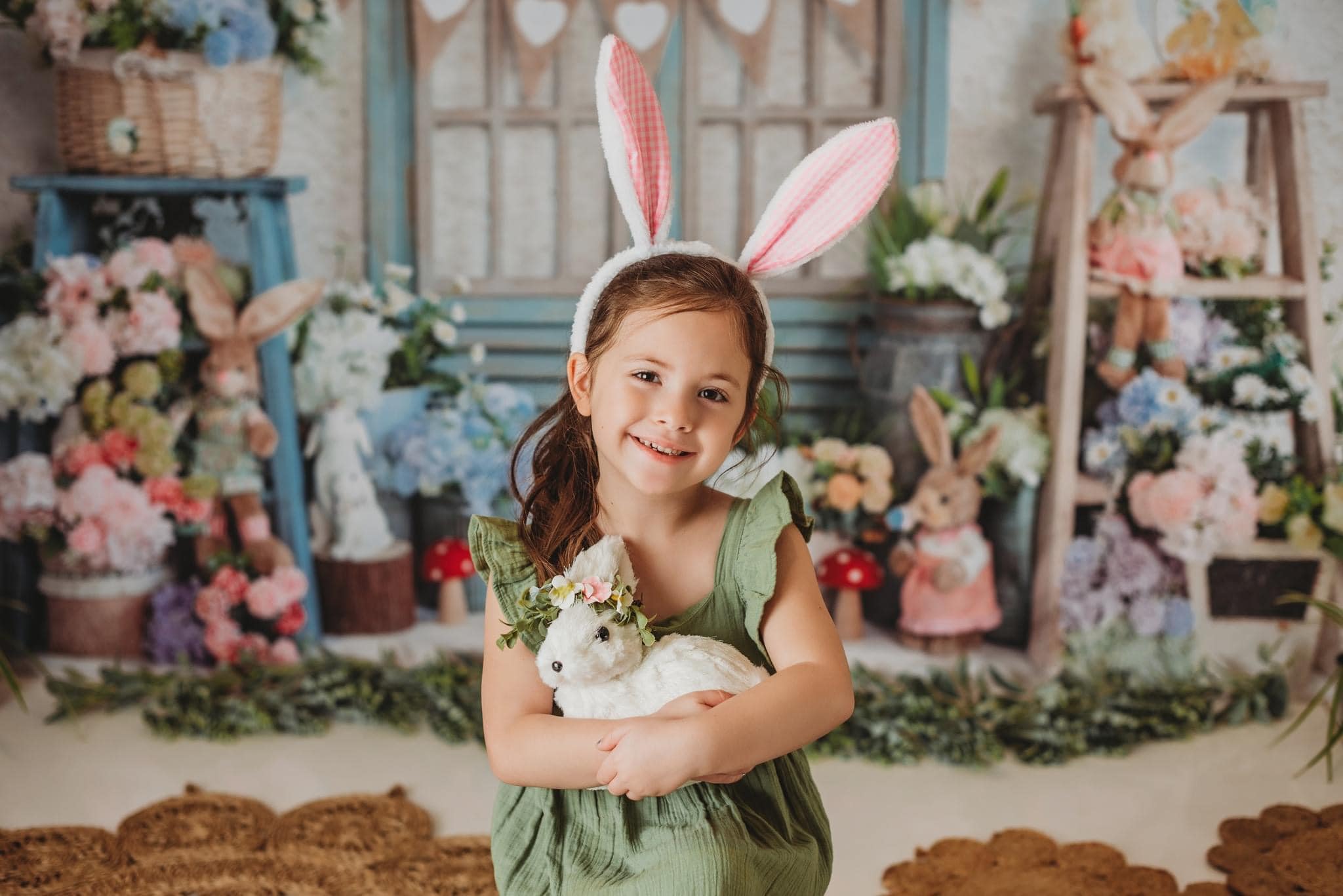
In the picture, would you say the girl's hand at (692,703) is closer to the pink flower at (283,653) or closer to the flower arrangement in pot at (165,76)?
the pink flower at (283,653)

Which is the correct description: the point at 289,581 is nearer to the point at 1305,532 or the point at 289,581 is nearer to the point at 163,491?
the point at 163,491

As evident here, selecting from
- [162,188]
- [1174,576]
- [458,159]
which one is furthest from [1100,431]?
[162,188]

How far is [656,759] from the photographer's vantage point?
4.01ft

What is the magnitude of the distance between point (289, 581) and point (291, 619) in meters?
0.09

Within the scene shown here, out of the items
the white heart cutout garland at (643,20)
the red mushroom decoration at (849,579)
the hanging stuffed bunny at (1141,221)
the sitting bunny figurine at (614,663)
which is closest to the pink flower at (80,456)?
the white heart cutout garland at (643,20)

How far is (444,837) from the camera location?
2289mm

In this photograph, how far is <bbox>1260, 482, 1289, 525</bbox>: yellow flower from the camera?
9.41ft

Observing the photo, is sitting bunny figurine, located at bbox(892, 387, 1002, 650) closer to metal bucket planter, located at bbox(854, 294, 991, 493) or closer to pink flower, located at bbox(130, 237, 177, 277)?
metal bucket planter, located at bbox(854, 294, 991, 493)

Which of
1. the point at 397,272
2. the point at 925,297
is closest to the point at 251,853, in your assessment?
the point at 397,272

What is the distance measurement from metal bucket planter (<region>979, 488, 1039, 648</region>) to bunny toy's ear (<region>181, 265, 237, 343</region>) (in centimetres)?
184

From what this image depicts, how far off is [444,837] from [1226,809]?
4.81 feet

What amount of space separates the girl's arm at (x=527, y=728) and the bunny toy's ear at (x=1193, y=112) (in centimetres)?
205

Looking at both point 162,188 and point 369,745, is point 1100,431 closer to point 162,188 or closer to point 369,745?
point 369,745

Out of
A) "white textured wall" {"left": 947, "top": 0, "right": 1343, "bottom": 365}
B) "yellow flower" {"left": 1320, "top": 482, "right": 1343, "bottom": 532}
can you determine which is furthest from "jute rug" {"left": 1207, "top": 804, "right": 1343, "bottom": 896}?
"white textured wall" {"left": 947, "top": 0, "right": 1343, "bottom": 365}
